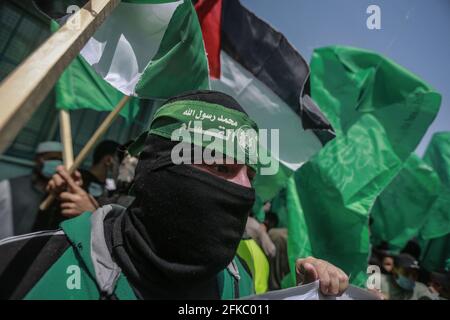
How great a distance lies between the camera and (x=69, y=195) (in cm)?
182

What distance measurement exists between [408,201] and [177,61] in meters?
3.17

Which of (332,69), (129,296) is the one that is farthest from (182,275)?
(332,69)

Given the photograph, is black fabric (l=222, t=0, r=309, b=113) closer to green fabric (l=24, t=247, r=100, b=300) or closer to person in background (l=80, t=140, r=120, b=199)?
person in background (l=80, t=140, r=120, b=199)

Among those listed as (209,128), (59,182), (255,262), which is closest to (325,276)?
(209,128)

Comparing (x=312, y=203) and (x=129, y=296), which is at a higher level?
(x=129, y=296)

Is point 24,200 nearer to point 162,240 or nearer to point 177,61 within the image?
point 177,61

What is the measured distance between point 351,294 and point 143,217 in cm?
75

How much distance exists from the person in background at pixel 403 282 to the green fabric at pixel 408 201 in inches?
9.3

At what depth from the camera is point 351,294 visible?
1.11 metres

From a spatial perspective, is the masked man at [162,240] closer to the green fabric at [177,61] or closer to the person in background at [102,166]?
the green fabric at [177,61]

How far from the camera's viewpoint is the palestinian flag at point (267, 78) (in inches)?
99.0

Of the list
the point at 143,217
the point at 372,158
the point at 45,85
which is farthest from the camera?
the point at 372,158

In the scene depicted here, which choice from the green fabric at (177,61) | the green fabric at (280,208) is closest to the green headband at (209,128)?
the green fabric at (177,61)
